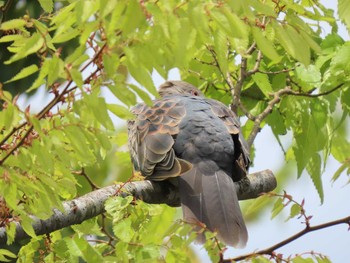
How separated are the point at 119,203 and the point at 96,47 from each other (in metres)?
0.95

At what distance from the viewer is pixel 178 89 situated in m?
5.62

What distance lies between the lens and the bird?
4.18m

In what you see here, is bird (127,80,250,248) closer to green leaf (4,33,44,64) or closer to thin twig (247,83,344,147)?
thin twig (247,83,344,147)

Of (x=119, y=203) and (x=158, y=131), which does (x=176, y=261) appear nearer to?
(x=119, y=203)

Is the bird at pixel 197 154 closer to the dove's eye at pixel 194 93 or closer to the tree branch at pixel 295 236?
the dove's eye at pixel 194 93

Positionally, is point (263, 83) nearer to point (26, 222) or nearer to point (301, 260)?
point (301, 260)

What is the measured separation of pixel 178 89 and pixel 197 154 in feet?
3.79

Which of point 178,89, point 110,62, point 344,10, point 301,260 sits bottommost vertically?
point 178,89

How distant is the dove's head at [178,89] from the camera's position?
5449 millimetres

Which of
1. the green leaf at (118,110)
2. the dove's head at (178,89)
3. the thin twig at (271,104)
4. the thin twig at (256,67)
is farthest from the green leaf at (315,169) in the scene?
the green leaf at (118,110)

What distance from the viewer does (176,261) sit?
119 inches

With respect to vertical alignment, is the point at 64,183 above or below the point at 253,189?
above

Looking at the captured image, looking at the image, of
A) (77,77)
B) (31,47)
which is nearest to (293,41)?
(77,77)

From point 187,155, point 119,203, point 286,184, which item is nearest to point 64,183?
point 119,203
